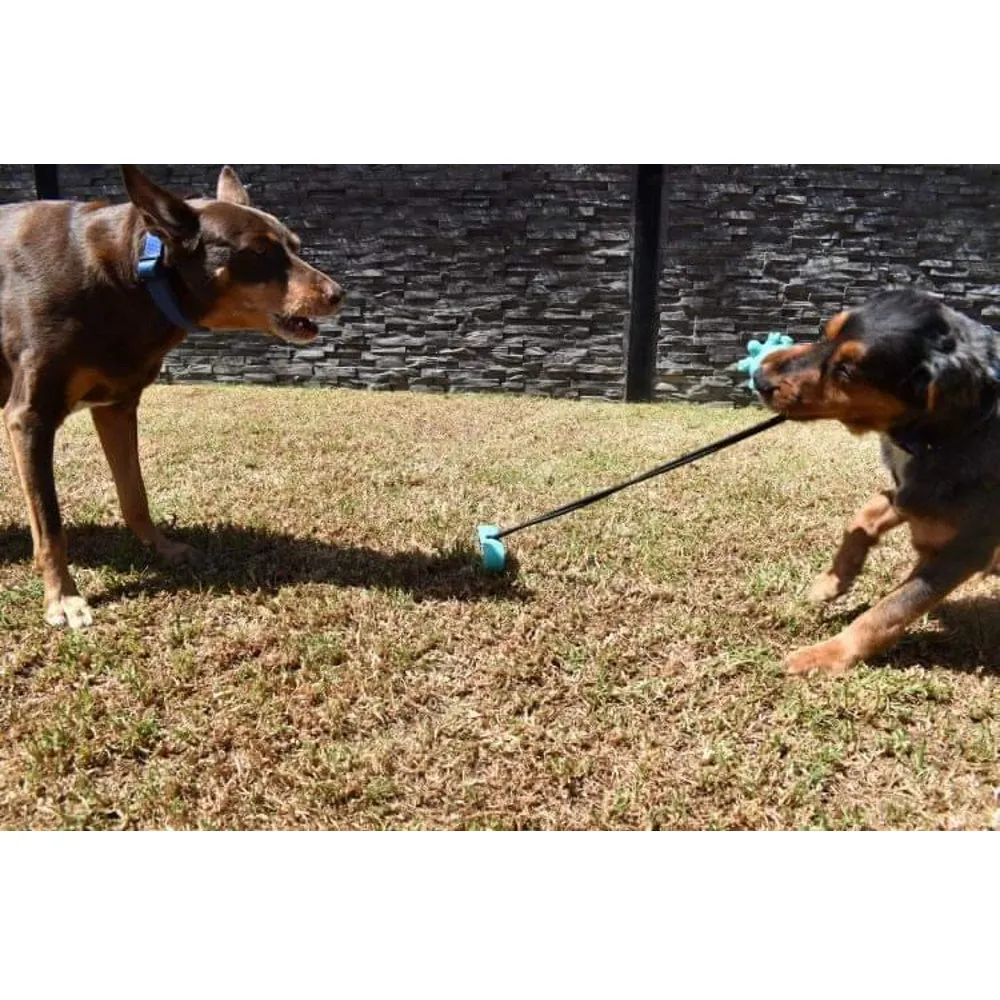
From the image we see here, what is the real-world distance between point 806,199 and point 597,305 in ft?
8.92

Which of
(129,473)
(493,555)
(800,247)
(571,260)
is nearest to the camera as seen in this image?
(493,555)

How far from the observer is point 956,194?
9.07 m

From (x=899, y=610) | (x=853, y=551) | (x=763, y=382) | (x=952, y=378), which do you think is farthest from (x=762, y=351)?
(x=899, y=610)

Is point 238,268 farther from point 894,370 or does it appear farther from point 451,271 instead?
point 451,271

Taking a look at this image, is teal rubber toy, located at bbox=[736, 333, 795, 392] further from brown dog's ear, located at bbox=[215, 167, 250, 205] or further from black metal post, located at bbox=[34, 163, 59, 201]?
black metal post, located at bbox=[34, 163, 59, 201]

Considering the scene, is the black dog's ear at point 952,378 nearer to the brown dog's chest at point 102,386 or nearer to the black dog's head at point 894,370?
the black dog's head at point 894,370

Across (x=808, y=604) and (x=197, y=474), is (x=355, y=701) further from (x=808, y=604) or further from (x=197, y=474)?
(x=197, y=474)

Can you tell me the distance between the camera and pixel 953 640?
3.22 meters

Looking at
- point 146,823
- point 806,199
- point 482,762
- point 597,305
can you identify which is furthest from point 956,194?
point 146,823

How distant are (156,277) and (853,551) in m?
3.29

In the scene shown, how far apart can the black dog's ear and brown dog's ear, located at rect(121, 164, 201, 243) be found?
9.84 feet

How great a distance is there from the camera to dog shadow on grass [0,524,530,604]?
3588mm

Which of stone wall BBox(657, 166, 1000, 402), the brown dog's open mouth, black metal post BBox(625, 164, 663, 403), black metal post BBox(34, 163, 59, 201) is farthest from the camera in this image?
black metal post BBox(34, 163, 59, 201)

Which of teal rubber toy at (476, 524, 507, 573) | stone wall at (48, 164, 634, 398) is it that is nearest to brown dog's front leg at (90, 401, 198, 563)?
teal rubber toy at (476, 524, 507, 573)
